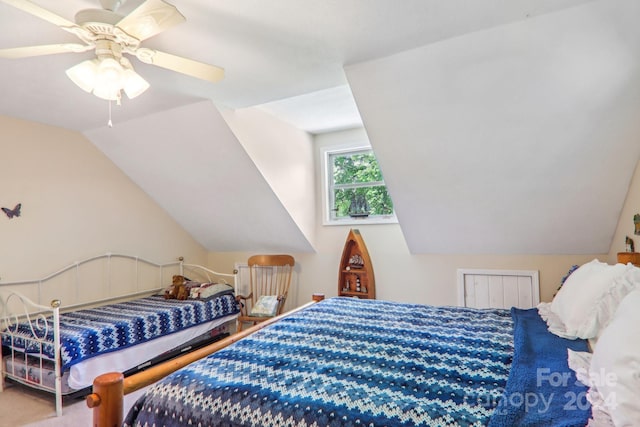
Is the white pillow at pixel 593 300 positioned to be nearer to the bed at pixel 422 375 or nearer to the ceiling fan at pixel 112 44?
the bed at pixel 422 375

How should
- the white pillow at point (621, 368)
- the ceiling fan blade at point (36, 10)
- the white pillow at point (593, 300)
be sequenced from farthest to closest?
1. the white pillow at point (593, 300)
2. the ceiling fan blade at point (36, 10)
3. the white pillow at point (621, 368)

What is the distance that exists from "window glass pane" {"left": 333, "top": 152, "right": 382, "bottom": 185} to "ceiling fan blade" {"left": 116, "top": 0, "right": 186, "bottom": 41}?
274 cm

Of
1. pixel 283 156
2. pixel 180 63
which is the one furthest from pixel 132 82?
pixel 283 156

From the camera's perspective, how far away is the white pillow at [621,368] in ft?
3.15

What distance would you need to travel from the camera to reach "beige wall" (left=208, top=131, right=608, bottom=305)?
122 inches

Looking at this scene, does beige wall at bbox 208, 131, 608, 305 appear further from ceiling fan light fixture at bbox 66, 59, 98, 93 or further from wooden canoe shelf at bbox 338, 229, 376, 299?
ceiling fan light fixture at bbox 66, 59, 98, 93

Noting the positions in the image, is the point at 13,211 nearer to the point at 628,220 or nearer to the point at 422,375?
the point at 422,375

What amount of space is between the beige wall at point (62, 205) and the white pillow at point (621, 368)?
12.8 feet

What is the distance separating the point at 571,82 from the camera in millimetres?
2047

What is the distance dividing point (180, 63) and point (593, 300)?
223 cm

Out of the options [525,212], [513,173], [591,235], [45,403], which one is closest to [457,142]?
[513,173]

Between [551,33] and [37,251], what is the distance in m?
4.08

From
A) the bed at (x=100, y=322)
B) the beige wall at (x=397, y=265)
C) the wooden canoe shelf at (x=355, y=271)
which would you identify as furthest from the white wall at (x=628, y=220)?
the bed at (x=100, y=322)

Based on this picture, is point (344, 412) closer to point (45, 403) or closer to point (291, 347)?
point (291, 347)
